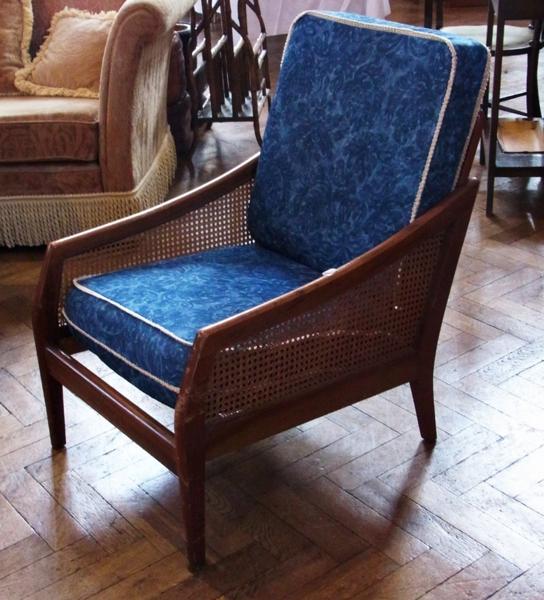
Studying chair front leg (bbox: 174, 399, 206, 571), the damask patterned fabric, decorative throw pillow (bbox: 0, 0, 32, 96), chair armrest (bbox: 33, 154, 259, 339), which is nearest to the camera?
chair front leg (bbox: 174, 399, 206, 571)

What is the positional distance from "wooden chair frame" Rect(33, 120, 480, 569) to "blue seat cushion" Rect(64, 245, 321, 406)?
6cm

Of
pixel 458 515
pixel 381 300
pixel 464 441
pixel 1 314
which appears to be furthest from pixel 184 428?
pixel 1 314

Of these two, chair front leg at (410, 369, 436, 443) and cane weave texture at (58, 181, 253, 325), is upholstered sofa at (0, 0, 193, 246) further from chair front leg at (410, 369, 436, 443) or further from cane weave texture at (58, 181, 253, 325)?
chair front leg at (410, 369, 436, 443)

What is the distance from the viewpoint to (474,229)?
345cm

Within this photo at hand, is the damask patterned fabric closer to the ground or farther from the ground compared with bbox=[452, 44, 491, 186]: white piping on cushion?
closer to the ground

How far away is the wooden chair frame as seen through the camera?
5.96 ft

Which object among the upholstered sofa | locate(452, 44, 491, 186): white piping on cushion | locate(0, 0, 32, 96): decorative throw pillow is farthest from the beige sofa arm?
locate(452, 44, 491, 186): white piping on cushion

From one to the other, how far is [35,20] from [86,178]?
0.72 meters

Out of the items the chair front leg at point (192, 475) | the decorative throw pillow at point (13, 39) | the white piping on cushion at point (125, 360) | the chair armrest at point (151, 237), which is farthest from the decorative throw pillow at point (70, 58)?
the chair front leg at point (192, 475)

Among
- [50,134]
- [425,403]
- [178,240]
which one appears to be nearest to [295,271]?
[178,240]

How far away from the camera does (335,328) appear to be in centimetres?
197

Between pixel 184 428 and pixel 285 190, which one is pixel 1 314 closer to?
pixel 285 190

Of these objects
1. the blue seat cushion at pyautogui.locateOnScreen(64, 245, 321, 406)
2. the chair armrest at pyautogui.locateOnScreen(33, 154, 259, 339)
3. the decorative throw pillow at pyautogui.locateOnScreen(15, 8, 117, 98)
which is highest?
the decorative throw pillow at pyautogui.locateOnScreen(15, 8, 117, 98)

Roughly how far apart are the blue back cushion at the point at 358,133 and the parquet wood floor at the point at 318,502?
0.45 metres
